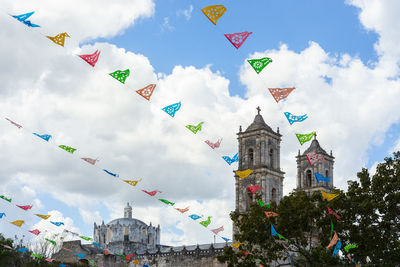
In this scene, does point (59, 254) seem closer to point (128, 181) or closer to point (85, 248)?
point (85, 248)

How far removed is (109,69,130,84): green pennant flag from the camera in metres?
21.6

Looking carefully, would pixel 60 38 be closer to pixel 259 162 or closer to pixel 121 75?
pixel 121 75

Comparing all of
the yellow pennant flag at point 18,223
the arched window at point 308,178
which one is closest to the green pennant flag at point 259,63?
the yellow pennant flag at point 18,223

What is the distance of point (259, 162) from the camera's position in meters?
45.7

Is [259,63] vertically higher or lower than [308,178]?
lower

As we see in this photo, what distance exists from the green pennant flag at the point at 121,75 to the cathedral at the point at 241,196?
24.6 m

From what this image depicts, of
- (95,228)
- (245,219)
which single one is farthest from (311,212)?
(95,228)

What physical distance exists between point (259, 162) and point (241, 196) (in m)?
2.95

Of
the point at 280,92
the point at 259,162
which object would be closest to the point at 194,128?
the point at 280,92

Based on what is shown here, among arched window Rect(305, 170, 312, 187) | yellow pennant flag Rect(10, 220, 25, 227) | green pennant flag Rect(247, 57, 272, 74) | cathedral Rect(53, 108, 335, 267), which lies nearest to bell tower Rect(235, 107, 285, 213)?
cathedral Rect(53, 108, 335, 267)

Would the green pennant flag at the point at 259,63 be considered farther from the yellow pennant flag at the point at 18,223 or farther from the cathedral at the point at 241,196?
the cathedral at the point at 241,196

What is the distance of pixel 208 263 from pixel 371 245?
2537 centimetres

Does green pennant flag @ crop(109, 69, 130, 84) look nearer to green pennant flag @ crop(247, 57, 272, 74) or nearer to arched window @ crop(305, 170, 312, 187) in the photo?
green pennant flag @ crop(247, 57, 272, 74)

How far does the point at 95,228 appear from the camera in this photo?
3125 inches
